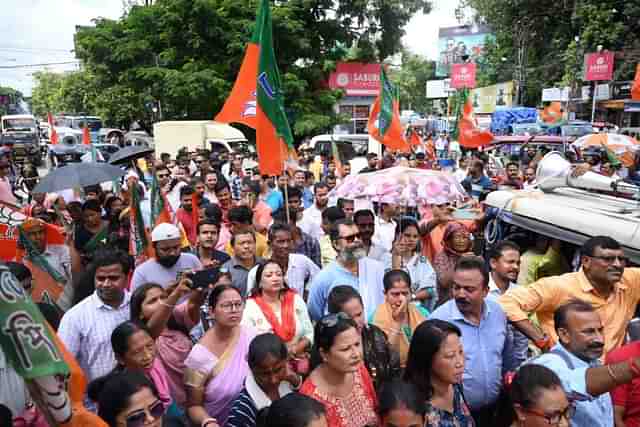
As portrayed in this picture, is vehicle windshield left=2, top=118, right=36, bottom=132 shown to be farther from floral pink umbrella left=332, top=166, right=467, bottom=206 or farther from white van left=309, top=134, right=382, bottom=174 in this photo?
floral pink umbrella left=332, top=166, right=467, bottom=206

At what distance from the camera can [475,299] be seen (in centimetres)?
303

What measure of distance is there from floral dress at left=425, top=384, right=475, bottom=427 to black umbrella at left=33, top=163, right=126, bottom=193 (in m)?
4.68

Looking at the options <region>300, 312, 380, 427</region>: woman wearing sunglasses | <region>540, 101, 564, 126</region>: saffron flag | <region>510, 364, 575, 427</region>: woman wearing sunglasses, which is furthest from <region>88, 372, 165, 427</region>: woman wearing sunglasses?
<region>540, 101, 564, 126</region>: saffron flag

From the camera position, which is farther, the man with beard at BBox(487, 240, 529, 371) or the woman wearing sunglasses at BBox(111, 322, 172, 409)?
Answer: the man with beard at BBox(487, 240, 529, 371)

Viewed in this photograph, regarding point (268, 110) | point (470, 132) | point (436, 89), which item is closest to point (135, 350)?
point (268, 110)

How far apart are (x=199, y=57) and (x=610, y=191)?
59.6 feet

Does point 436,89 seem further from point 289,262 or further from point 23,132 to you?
point 289,262

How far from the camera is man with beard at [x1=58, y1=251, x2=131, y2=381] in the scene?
10.5 ft

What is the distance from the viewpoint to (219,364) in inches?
114

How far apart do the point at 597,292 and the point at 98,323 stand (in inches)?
115

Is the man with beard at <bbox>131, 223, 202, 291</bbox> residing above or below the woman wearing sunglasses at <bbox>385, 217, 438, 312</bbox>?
above

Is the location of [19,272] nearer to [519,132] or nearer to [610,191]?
[610,191]

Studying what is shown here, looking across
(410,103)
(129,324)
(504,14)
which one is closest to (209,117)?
Answer: (504,14)

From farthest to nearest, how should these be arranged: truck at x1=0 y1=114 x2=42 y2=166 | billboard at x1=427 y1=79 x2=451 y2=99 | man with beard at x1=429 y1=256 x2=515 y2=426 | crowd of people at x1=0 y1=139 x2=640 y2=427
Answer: billboard at x1=427 y1=79 x2=451 y2=99
truck at x1=0 y1=114 x2=42 y2=166
man with beard at x1=429 y1=256 x2=515 y2=426
crowd of people at x1=0 y1=139 x2=640 y2=427
